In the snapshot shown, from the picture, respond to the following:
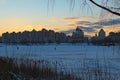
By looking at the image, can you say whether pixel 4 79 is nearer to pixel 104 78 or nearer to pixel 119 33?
pixel 119 33

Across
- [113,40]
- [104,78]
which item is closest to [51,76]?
[104,78]

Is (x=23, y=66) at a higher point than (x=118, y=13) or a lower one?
lower

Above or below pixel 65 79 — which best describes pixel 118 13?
above

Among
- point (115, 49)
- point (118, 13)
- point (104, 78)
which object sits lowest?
point (104, 78)

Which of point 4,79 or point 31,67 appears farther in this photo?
point 31,67

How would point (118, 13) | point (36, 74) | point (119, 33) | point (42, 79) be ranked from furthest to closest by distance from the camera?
point (36, 74)
point (42, 79)
point (119, 33)
point (118, 13)

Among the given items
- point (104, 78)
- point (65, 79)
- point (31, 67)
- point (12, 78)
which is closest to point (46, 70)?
point (31, 67)

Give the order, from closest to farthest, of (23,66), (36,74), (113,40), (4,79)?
(113,40)
(4,79)
(36,74)
(23,66)

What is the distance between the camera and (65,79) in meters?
11.6

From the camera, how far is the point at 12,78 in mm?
8062

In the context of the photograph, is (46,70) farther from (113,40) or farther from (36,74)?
(113,40)

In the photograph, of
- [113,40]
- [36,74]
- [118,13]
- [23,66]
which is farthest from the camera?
[23,66]

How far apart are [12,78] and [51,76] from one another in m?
4.26

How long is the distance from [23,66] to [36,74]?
1.17 m
